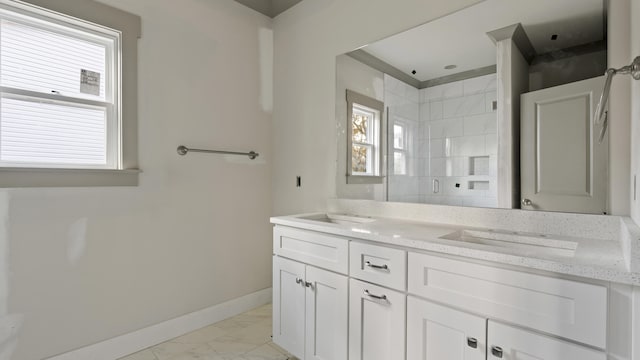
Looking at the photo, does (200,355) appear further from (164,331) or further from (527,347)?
(527,347)

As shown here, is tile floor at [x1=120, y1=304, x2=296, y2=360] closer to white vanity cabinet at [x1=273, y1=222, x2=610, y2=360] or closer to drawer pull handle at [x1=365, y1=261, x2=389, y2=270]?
white vanity cabinet at [x1=273, y1=222, x2=610, y2=360]

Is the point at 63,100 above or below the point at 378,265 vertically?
above

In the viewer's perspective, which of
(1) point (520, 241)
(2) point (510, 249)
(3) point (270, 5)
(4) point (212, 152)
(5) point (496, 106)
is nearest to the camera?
(2) point (510, 249)

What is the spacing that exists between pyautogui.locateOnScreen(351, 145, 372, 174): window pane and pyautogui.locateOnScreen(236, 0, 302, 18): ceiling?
1.36m

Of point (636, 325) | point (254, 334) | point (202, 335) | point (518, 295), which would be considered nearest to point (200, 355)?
point (202, 335)

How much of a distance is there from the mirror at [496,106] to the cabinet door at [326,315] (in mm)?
680

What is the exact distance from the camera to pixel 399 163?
201 cm

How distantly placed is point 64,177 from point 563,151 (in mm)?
2497

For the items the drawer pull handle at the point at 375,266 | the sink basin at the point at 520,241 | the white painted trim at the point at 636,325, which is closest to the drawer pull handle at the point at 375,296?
the drawer pull handle at the point at 375,266

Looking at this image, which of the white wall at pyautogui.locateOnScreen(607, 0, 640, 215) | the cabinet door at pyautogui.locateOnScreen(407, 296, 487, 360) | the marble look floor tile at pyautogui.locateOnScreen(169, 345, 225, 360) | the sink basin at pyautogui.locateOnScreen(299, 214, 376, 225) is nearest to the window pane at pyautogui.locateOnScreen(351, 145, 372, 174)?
the sink basin at pyautogui.locateOnScreen(299, 214, 376, 225)

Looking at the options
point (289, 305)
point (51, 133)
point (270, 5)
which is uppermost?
point (270, 5)

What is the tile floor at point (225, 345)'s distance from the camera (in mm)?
2016

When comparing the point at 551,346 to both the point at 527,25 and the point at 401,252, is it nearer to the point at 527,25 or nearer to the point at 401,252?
the point at 401,252

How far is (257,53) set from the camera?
2.80 m
